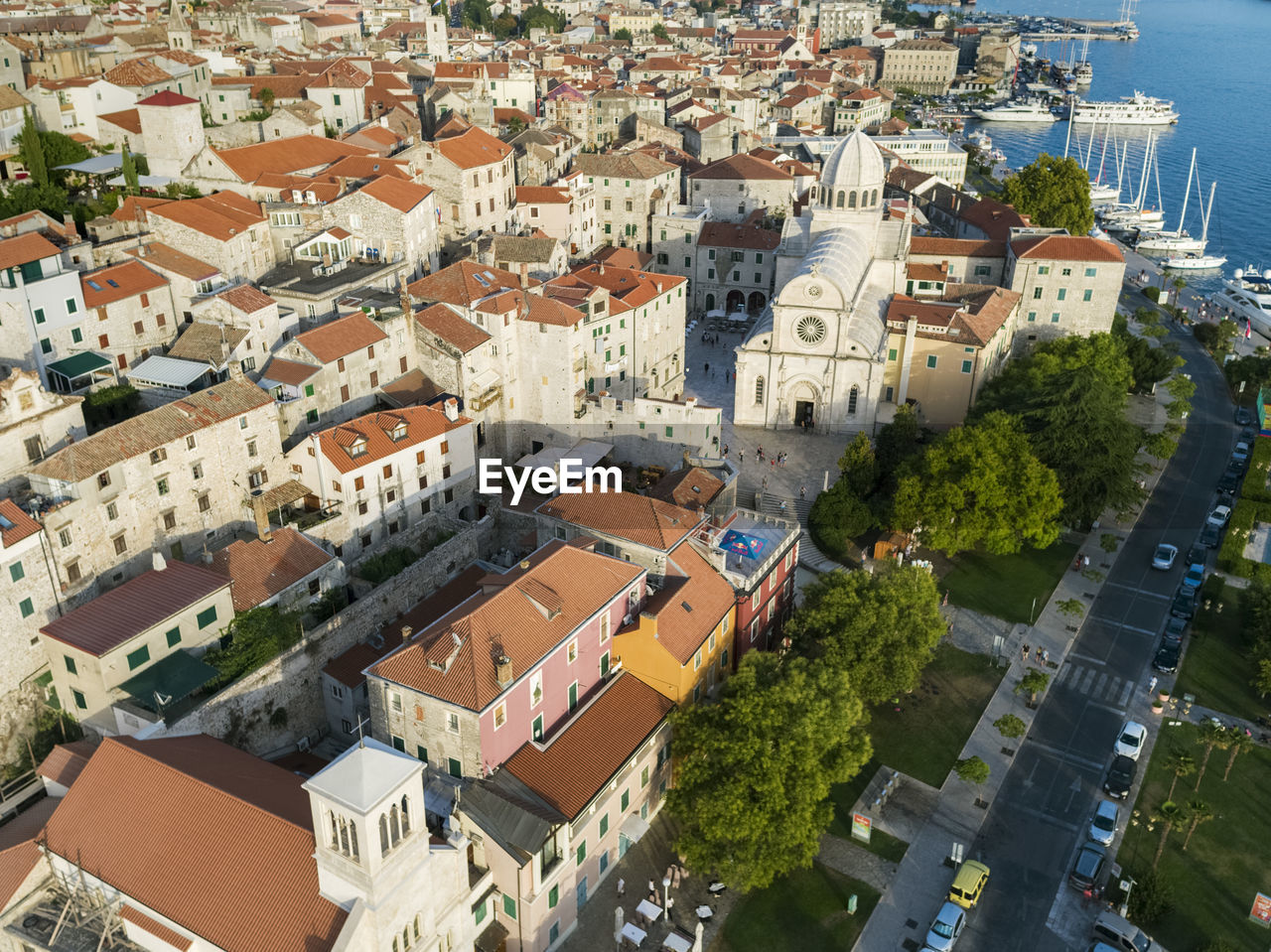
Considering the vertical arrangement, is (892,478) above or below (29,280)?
below

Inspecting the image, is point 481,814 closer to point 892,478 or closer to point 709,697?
point 709,697

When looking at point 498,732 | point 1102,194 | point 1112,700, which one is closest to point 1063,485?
point 1112,700

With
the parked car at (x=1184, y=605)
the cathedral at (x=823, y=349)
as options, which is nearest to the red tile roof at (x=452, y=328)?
the cathedral at (x=823, y=349)

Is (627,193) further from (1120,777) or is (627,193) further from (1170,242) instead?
(1170,242)

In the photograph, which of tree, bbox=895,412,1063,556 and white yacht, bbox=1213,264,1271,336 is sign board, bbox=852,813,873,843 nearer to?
tree, bbox=895,412,1063,556

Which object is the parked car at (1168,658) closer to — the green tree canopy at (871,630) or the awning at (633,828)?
the green tree canopy at (871,630)
